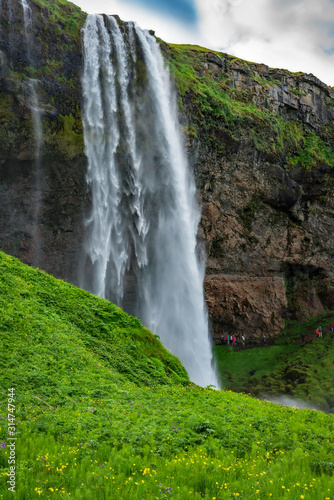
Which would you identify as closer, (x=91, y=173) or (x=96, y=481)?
(x=96, y=481)

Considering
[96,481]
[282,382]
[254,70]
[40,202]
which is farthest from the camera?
[254,70]

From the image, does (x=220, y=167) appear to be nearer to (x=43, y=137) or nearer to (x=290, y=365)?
(x=43, y=137)

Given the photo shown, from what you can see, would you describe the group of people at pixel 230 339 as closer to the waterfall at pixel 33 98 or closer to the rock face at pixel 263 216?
the rock face at pixel 263 216

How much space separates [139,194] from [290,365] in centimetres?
1778

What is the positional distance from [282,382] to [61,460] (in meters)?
24.2

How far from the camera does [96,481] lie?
440cm

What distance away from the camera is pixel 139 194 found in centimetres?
3023

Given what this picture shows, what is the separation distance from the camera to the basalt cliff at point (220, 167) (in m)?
27.0

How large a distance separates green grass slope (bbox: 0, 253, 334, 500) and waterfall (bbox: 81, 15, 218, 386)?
Answer: 16310 mm

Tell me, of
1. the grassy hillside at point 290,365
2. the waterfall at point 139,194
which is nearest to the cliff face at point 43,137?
the waterfall at point 139,194

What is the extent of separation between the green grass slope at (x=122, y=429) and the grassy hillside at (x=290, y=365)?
14851mm

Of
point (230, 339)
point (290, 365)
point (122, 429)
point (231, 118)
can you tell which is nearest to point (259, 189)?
point (231, 118)

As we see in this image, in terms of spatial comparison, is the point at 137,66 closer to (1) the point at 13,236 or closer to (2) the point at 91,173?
(2) the point at 91,173

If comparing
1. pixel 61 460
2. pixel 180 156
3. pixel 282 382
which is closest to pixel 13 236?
pixel 180 156
